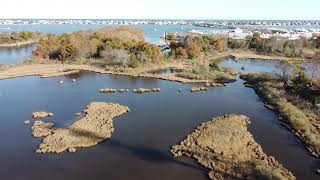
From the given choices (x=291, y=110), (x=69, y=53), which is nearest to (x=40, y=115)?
(x=291, y=110)

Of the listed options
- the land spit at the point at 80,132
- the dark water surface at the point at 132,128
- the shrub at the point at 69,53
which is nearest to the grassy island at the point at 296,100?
the dark water surface at the point at 132,128

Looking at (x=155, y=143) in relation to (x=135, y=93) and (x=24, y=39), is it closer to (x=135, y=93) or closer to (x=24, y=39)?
(x=135, y=93)

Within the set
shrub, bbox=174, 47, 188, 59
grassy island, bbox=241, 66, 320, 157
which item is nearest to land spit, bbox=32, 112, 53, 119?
grassy island, bbox=241, 66, 320, 157

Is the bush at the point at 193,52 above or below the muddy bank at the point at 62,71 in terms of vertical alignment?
above

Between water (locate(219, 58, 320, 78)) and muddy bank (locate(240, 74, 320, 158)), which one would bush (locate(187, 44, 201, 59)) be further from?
muddy bank (locate(240, 74, 320, 158))

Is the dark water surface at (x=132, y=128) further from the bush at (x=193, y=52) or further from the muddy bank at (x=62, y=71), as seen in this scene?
the bush at (x=193, y=52)

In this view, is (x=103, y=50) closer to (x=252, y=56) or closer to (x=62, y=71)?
(x=62, y=71)
